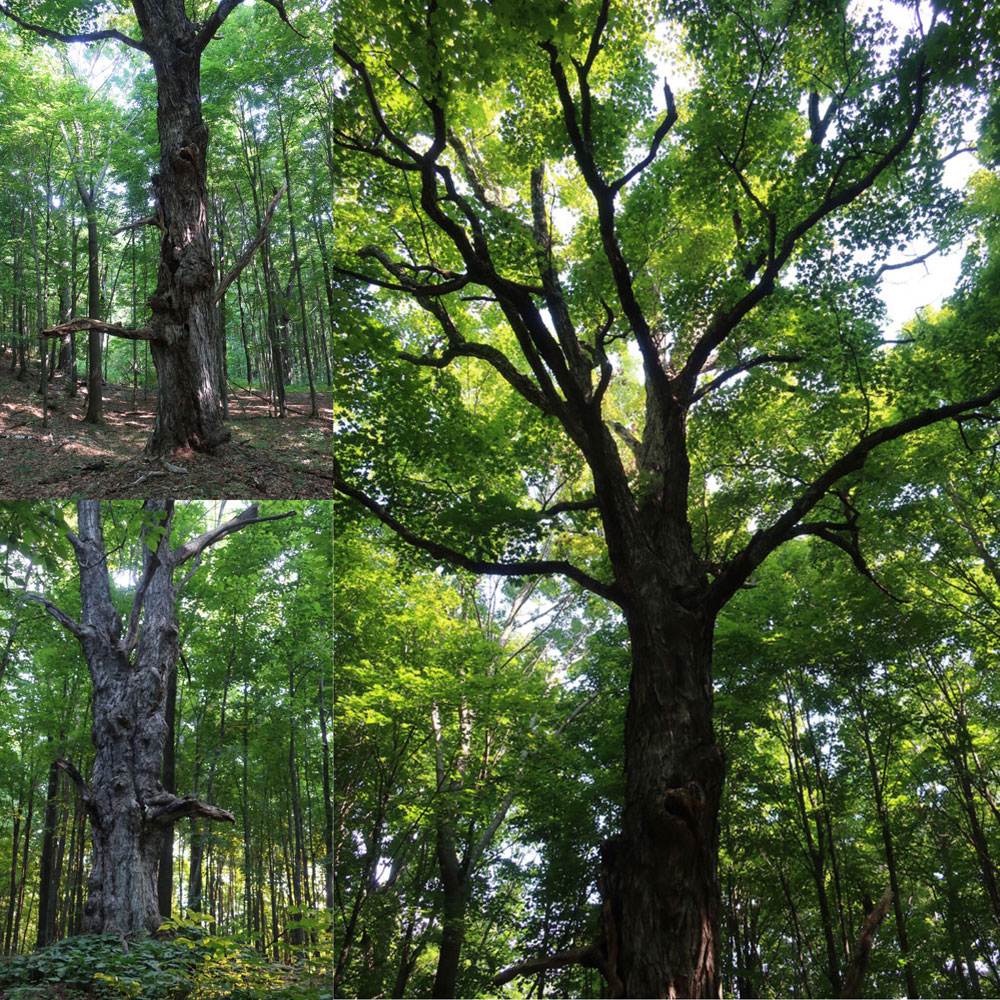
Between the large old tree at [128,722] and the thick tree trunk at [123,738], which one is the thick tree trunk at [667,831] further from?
the thick tree trunk at [123,738]

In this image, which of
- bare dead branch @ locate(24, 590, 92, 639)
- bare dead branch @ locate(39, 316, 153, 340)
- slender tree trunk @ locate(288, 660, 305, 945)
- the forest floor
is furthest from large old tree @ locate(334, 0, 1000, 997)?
slender tree trunk @ locate(288, 660, 305, 945)

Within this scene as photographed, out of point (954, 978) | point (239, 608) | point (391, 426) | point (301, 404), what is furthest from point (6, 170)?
point (954, 978)

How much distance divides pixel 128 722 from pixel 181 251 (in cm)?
336

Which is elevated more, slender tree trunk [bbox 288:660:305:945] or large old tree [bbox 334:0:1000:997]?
large old tree [bbox 334:0:1000:997]

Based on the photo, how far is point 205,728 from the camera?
10367 millimetres

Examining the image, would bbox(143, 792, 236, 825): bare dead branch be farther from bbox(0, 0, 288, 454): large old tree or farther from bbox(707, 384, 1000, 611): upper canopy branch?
bbox(707, 384, 1000, 611): upper canopy branch

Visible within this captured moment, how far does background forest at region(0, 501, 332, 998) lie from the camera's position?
3234mm

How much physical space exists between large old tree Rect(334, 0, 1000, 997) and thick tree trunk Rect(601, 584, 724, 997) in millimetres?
10

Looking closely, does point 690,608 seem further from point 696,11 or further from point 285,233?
point 285,233

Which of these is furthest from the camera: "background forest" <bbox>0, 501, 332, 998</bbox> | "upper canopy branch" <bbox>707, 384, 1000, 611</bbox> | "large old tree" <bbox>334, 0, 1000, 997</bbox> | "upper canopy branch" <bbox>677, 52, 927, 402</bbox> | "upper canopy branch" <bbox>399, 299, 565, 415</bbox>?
"upper canopy branch" <bbox>399, 299, 565, 415</bbox>

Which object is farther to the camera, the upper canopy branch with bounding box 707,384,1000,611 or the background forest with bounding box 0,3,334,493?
the background forest with bounding box 0,3,334,493

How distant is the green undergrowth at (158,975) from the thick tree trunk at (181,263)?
2594 mm

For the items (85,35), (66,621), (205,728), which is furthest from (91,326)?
(205,728)

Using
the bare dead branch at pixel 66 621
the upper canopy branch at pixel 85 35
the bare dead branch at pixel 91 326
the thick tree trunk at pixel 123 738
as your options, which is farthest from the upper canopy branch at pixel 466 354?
the bare dead branch at pixel 66 621
